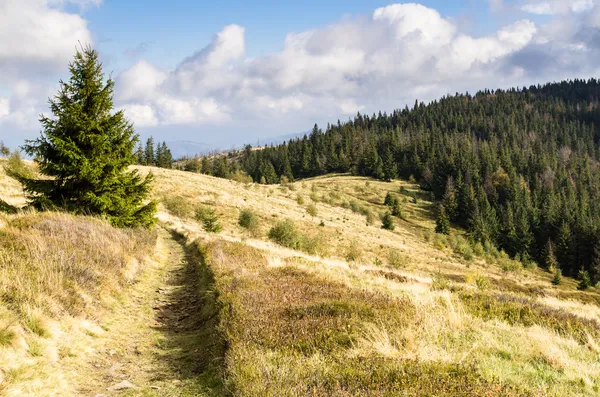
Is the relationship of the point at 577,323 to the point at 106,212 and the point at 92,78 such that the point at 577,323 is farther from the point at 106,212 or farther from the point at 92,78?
the point at 92,78

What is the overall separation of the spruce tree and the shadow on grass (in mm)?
6933

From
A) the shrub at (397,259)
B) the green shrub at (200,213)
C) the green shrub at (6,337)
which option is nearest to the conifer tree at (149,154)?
the green shrub at (200,213)

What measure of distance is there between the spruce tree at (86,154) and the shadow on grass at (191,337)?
6.93 meters

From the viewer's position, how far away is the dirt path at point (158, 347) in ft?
16.8

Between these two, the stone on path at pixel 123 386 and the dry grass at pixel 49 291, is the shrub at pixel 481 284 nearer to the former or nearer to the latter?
the stone on path at pixel 123 386

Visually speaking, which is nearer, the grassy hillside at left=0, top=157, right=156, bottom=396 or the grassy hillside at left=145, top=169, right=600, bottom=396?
the grassy hillside at left=145, top=169, right=600, bottom=396

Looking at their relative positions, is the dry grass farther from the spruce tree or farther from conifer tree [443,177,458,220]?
conifer tree [443,177,458,220]

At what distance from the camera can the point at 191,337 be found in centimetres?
736

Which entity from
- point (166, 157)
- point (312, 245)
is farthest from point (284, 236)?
point (166, 157)

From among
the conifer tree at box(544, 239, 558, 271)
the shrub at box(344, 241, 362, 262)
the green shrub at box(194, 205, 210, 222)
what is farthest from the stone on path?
the conifer tree at box(544, 239, 558, 271)

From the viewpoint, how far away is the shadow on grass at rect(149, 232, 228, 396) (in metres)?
5.20

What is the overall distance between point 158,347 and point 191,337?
696 mm

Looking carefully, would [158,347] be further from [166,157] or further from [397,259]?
[166,157]

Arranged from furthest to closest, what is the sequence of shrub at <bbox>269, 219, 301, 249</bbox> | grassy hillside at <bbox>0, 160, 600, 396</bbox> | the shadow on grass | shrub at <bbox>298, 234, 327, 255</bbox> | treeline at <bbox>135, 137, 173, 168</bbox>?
treeline at <bbox>135, 137, 173, 168</bbox> → shrub at <bbox>298, 234, 327, 255</bbox> → shrub at <bbox>269, 219, 301, 249</bbox> → the shadow on grass → grassy hillside at <bbox>0, 160, 600, 396</bbox>
